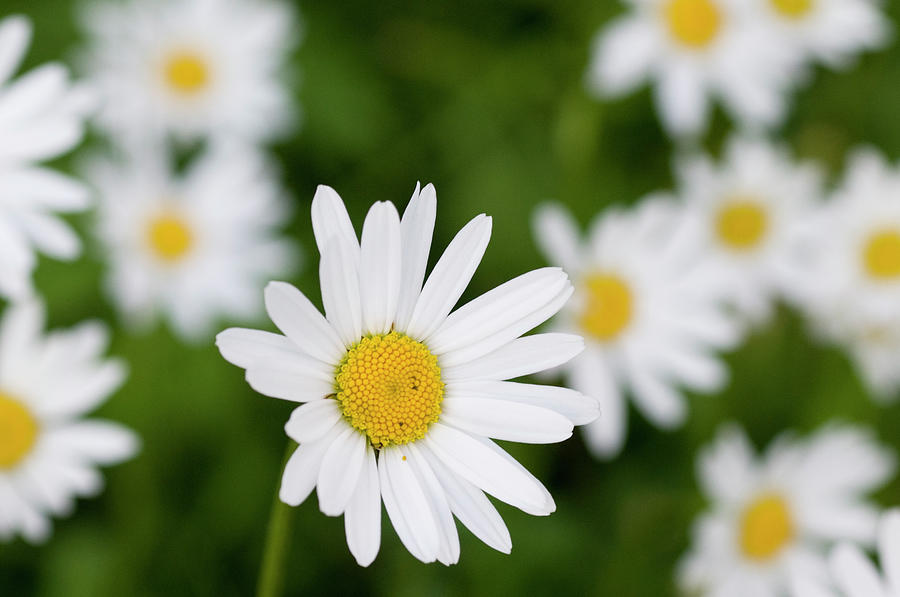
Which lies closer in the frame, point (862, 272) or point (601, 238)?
point (601, 238)

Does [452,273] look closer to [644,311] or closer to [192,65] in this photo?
[644,311]

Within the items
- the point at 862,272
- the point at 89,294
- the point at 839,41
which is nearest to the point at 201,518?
the point at 89,294

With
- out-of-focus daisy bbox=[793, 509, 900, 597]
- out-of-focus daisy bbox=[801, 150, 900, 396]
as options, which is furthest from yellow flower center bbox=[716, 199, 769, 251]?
out-of-focus daisy bbox=[793, 509, 900, 597]

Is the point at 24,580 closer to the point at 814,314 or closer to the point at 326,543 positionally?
the point at 326,543

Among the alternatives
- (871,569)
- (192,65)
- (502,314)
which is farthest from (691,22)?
(502,314)

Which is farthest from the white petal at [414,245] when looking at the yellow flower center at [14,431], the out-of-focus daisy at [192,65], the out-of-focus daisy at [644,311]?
the out-of-focus daisy at [192,65]

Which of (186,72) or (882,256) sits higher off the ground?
(186,72)
